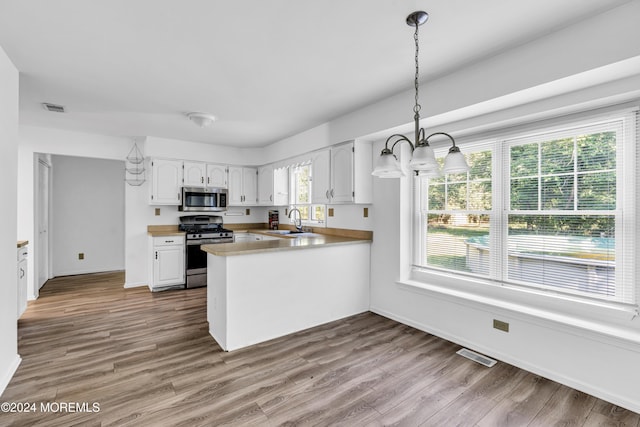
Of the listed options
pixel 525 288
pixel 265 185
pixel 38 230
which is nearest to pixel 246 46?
pixel 525 288

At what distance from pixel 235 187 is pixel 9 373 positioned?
378 cm

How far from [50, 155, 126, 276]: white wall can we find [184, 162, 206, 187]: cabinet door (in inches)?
81.2

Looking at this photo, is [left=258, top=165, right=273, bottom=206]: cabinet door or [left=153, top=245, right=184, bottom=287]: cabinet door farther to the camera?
[left=258, top=165, right=273, bottom=206]: cabinet door

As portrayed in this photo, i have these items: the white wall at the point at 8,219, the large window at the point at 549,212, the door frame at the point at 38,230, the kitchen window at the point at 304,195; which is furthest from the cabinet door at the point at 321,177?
the door frame at the point at 38,230

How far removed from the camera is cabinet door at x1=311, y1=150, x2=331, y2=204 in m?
3.93

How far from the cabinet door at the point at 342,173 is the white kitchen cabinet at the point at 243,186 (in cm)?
234

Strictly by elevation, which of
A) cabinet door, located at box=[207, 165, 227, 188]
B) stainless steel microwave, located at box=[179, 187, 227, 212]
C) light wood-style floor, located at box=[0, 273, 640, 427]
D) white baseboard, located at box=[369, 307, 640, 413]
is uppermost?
cabinet door, located at box=[207, 165, 227, 188]

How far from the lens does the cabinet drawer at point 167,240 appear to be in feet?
15.3

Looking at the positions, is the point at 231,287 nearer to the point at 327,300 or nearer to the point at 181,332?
the point at 181,332

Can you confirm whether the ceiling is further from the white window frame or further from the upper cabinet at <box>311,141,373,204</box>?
the white window frame

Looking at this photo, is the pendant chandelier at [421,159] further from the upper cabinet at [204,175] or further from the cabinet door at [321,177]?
the upper cabinet at [204,175]

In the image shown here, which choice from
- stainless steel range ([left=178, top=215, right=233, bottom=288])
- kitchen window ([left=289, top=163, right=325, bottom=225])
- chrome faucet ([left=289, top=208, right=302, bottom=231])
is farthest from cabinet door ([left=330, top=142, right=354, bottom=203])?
stainless steel range ([left=178, top=215, right=233, bottom=288])

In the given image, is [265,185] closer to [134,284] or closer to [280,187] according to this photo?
[280,187]

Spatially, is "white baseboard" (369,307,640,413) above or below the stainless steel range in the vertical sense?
below
